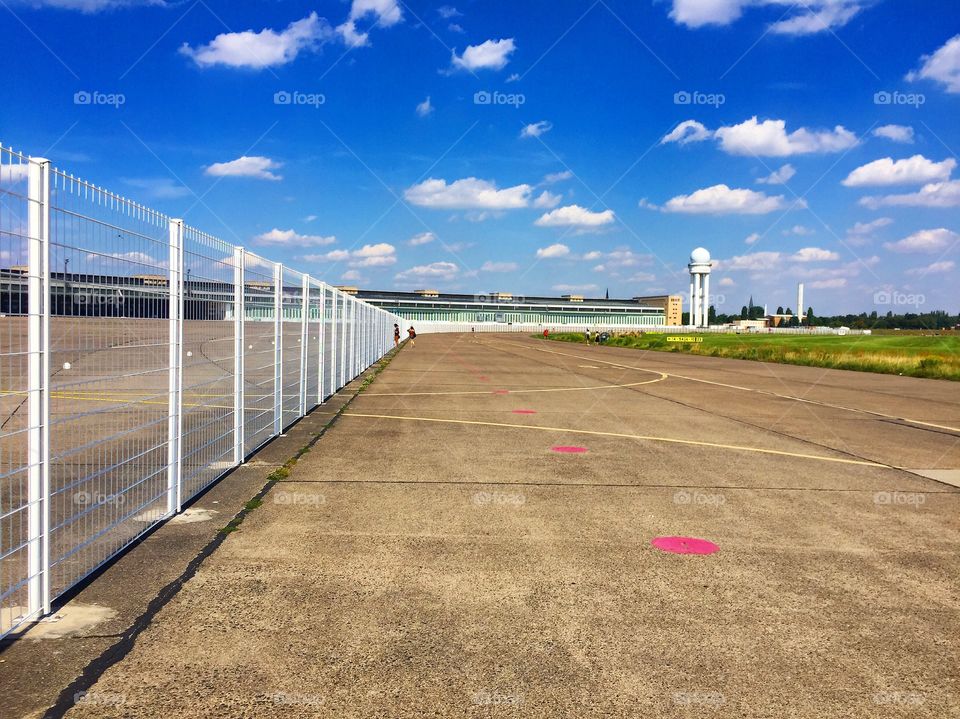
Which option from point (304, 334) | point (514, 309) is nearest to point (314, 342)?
point (304, 334)

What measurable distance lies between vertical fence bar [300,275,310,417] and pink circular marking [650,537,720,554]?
8.65 m

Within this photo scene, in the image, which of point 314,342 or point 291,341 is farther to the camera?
point 314,342

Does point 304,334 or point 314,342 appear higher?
point 304,334

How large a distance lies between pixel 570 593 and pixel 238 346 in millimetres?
5219

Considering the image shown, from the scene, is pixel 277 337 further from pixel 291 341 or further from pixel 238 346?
pixel 238 346

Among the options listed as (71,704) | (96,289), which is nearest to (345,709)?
(71,704)

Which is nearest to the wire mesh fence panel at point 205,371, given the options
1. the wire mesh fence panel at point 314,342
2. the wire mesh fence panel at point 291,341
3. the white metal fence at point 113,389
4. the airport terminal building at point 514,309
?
the white metal fence at point 113,389

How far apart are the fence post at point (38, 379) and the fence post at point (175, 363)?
2144 mm

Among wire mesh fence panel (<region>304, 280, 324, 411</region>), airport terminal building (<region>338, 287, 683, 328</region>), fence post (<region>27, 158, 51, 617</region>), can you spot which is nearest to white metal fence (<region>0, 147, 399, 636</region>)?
fence post (<region>27, 158, 51, 617</region>)

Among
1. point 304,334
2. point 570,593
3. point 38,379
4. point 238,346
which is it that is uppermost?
point 304,334

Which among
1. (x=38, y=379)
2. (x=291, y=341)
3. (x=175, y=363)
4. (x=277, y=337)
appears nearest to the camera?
(x=38, y=379)

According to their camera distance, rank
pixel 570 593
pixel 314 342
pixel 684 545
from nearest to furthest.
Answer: pixel 570 593 → pixel 684 545 → pixel 314 342

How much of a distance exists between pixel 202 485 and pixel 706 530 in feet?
16.2

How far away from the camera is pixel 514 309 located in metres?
176
